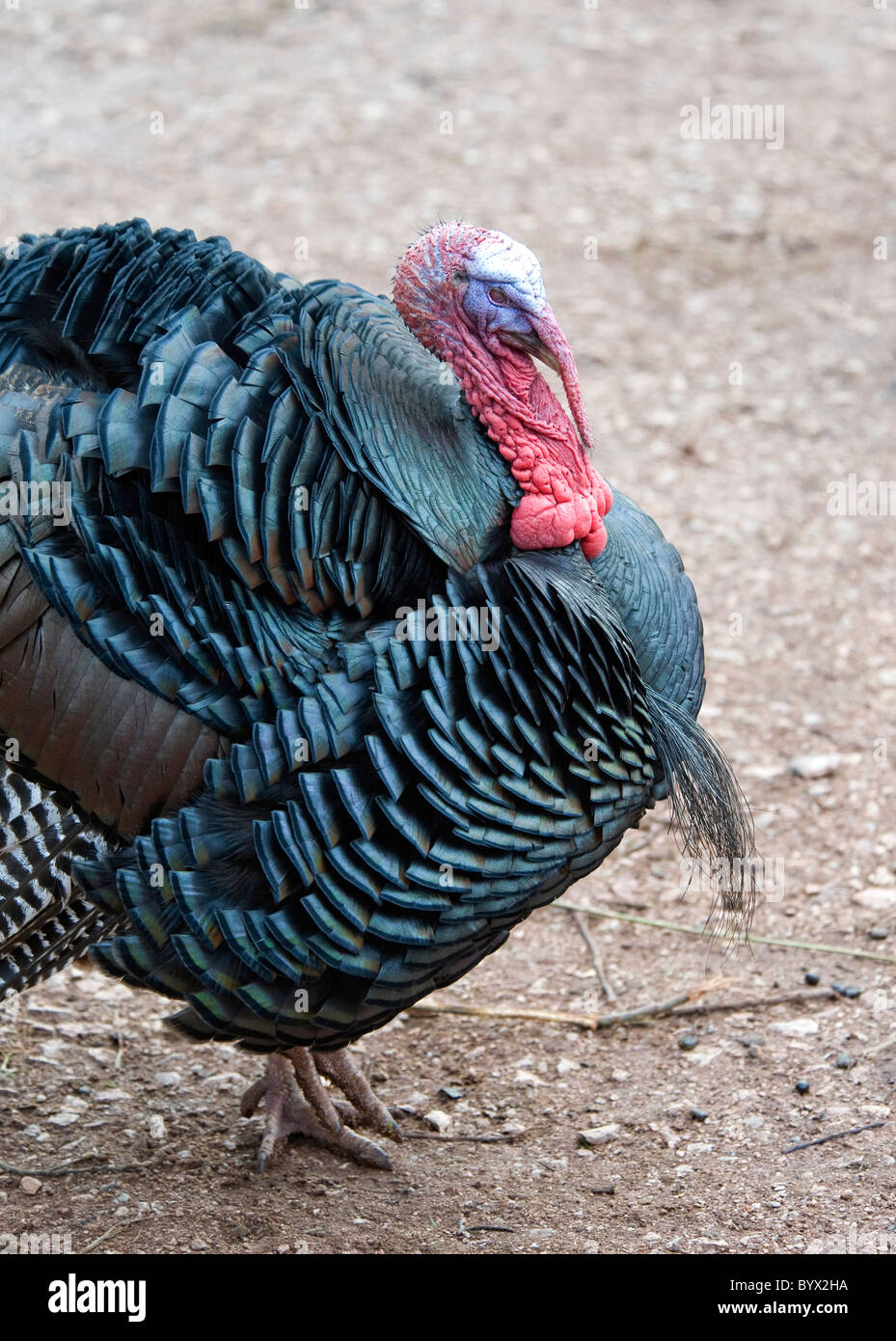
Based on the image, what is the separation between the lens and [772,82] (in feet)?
33.1

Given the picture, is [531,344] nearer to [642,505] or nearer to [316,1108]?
[316,1108]

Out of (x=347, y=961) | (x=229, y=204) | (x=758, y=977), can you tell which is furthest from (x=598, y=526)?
(x=229, y=204)

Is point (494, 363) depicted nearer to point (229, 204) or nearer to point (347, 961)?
point (347, 961)

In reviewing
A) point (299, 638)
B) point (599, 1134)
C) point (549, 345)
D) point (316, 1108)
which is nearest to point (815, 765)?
point (599, 1134)

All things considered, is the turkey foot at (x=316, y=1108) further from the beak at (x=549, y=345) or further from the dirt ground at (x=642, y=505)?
the beak at (x=549, y=345)

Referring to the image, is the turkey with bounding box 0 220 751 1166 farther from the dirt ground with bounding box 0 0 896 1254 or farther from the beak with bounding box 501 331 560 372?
the dirt ground with bounding box 0 0 896 1254

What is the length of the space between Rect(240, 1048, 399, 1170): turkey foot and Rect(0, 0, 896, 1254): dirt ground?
7 cm

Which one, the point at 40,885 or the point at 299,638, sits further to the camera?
the point at 40,885

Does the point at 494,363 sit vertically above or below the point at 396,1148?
above

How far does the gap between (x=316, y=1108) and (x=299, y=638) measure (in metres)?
1.51

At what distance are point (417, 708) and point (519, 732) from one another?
0.25 metres

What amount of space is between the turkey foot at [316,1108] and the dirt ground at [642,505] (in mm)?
68

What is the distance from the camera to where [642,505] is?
671cm

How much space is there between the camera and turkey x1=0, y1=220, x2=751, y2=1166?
3.21 meters
